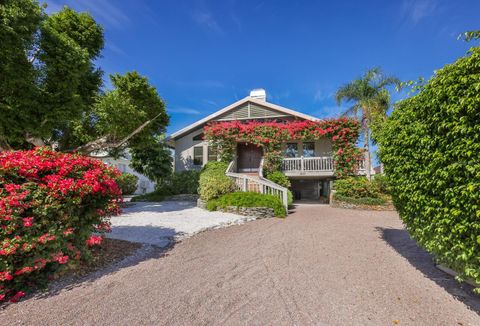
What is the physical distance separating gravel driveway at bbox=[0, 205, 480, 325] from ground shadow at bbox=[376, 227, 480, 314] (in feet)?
0.06

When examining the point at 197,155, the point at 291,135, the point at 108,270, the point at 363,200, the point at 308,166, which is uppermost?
the point at 291,135

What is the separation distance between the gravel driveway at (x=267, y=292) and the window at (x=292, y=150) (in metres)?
10.5

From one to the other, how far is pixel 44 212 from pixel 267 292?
3.45m

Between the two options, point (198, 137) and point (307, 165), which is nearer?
point (307, 165)

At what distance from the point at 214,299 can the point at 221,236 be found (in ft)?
11.1

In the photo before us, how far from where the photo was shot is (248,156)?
15.9 metres

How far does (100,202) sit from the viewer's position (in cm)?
399

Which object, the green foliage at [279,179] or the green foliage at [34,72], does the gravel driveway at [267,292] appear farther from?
the green foliage at [279,179]

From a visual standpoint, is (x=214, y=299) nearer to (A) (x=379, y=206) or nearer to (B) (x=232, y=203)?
(B) (x=232, y=203)

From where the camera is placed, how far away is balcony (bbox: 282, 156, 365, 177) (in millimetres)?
13648

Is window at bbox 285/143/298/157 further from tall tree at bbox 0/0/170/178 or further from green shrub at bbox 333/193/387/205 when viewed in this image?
tall tree at bbox 0/0/170/178

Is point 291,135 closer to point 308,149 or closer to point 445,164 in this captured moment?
point 308,149

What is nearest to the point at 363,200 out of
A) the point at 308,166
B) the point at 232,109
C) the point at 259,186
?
the point at 308,166

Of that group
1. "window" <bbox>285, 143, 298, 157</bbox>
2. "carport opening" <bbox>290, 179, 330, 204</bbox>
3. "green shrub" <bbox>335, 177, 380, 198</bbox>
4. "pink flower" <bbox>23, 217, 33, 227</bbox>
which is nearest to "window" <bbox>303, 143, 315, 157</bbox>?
"window" <bbox>285, 143, 298, 157</bbox>
